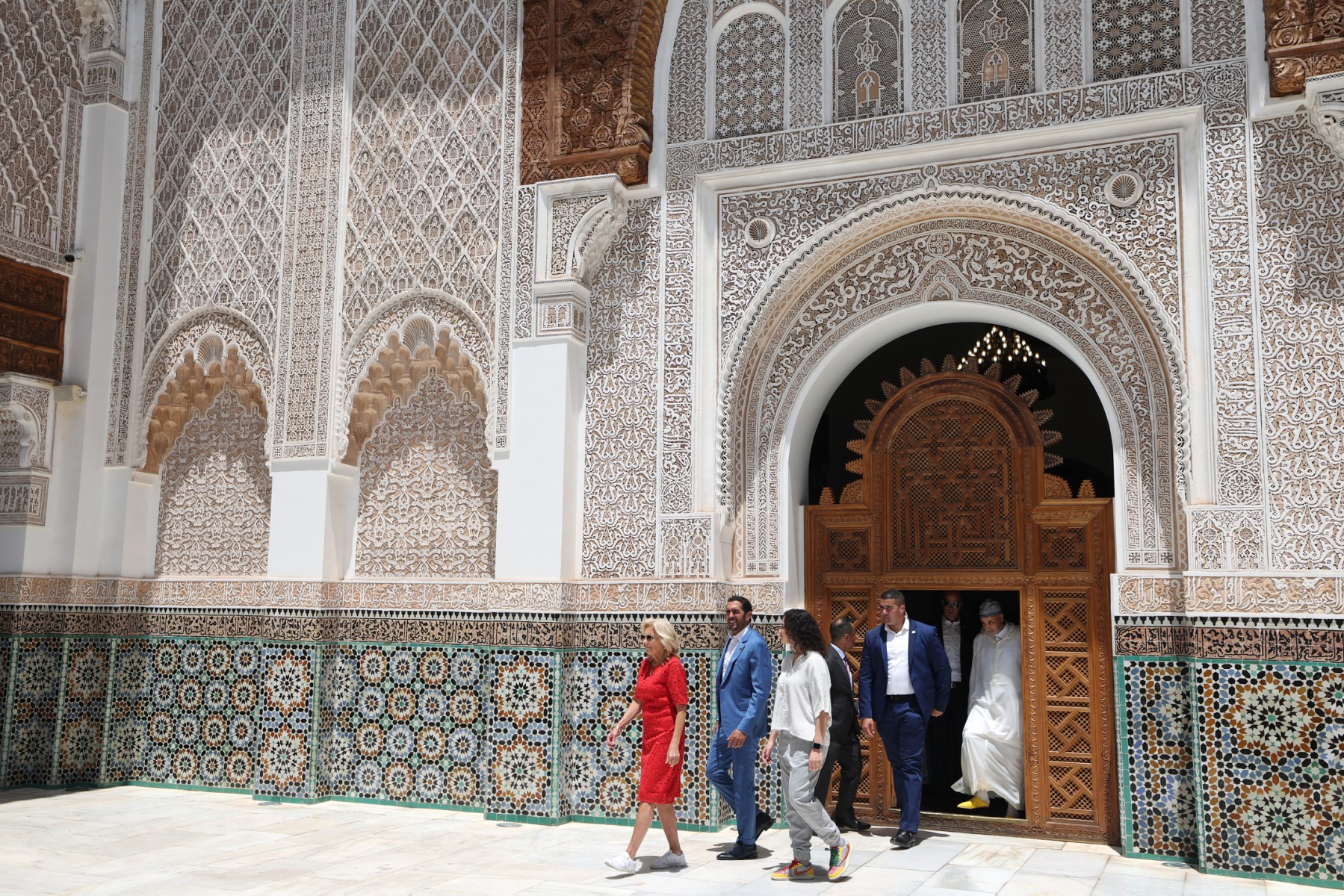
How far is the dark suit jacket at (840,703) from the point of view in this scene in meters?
4.35

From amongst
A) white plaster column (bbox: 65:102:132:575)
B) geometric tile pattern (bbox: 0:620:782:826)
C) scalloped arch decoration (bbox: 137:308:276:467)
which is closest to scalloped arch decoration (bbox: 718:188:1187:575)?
geometric tile pattern (bbox: 0:620:782:826)

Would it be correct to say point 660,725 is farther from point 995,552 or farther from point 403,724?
point 403,724

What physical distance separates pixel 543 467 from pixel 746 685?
141cm

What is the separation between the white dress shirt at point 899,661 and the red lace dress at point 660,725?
0.92 m

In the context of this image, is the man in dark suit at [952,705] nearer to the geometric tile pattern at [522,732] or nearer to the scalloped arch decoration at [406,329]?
the geometric tile pattern at [522,732]

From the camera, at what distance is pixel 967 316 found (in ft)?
15.7

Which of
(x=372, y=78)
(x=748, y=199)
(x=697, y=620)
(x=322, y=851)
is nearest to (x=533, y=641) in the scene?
(x=697, y=620)

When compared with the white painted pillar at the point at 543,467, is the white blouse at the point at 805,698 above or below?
below

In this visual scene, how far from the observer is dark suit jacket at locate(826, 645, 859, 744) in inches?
171

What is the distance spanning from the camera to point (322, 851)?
4230 millimetres

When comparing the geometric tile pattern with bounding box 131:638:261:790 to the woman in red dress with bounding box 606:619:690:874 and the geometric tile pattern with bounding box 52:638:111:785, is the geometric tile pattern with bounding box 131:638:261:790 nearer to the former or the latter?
the geometric tile pattern with bounding box 52:638:111:785

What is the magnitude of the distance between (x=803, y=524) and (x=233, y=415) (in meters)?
2.86

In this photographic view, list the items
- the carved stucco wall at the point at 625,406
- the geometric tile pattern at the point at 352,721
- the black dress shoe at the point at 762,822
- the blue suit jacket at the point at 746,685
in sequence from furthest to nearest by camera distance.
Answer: the carved stucco wall at the point at 625,406 < the geometric tile pattern at the point at 352,721 < the black dress shoe at the point at 762,822 < the blue suit jacket at the point at 746,685

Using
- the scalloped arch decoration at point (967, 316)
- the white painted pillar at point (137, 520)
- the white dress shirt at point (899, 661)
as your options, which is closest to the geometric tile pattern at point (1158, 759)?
the scalloped arch decoration at point (967, 316)
